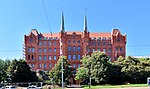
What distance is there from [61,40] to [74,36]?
6134 millimetres

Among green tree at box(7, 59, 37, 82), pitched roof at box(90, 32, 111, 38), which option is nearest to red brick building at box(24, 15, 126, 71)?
pitched roof at box(90, 32, 111, 38)

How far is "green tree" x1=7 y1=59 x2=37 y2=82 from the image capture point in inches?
3546

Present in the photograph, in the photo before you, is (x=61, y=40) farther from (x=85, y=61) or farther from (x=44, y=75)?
(x=85, y=61)

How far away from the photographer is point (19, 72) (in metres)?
90.6

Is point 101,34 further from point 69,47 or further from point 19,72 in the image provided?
point 19,72

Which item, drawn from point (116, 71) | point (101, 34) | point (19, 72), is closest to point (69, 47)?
point (101, 34)

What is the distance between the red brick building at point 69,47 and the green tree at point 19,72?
4322 centimetres

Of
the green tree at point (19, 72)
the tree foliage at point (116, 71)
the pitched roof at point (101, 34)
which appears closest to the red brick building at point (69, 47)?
the pitched roof at point (101, 34)

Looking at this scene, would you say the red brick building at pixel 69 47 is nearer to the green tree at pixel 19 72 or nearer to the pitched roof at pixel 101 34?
the pitched roof at pixel 101 34

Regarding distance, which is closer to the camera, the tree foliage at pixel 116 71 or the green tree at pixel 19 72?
the green tree at pixel 19 72

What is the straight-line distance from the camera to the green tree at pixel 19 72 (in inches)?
3546

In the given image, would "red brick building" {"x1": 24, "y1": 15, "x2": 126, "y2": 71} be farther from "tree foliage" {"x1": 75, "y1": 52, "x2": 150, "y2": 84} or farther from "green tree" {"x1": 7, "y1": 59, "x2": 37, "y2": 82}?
"green tree" {"x1": 7, "y1": 59, "x2": 37, "y2": 82}

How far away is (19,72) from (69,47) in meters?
49.5

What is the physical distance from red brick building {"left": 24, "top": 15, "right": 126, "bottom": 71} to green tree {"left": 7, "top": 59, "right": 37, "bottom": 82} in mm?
43217
